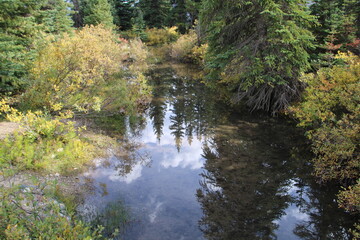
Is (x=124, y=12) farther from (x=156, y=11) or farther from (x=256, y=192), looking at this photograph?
(x=256, y=192)

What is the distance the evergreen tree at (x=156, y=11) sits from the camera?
49.5m

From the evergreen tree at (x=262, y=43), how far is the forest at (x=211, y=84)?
0.06 m

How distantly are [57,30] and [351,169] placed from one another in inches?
900

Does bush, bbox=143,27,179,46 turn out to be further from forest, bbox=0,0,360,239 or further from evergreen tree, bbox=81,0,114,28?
forest, bbox=0,0,360,239

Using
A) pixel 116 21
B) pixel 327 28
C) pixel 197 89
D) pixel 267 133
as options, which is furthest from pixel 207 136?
pixel 116 21

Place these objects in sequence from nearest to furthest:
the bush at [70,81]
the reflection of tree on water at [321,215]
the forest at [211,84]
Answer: the reflection of tree on water at [321,215] < the forest at [211,84] < the bush at [70,81]

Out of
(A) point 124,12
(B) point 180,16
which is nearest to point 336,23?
(B) point 180,16

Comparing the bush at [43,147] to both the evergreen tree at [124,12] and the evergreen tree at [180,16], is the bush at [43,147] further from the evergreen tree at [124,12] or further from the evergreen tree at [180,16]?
the evergreen tree at [124,12]

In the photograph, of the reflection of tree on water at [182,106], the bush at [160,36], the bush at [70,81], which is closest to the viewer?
the bush at [70,81]

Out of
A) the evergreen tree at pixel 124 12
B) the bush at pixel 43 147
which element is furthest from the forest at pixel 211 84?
the evergreen tree at pixel 124 12

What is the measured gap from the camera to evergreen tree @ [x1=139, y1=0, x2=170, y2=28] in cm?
4947

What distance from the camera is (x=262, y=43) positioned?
1393cm

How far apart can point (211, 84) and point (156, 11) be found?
35032 millimetres

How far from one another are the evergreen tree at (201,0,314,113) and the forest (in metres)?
0.06
